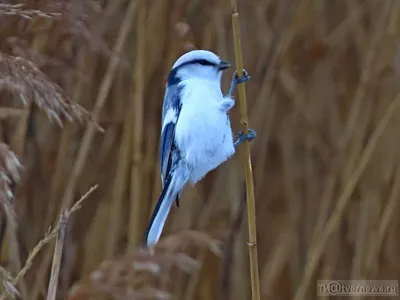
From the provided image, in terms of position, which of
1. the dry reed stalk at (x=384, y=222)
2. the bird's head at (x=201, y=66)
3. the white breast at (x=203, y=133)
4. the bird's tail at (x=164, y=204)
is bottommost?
the dry reed stalk at (x=384, y=222)

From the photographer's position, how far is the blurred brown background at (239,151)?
0.83 meters

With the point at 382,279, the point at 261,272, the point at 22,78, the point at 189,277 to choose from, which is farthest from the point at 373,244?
the point at 22,78

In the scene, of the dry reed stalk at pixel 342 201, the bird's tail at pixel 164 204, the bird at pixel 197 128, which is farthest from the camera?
the dry reed stalk at pixel 342 201

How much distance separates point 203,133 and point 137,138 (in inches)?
7.4

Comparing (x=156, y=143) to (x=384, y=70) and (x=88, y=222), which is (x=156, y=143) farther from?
(x=384, y=70)

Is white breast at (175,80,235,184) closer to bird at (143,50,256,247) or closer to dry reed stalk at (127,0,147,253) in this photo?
bird at (143,50,256,247)

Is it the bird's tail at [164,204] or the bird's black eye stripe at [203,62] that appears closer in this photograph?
the bird's tail at [164,204]

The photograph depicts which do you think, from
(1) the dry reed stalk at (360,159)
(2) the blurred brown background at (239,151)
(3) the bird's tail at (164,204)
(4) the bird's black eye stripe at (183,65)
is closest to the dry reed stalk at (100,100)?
(2) the blurred brown background at (239,151)

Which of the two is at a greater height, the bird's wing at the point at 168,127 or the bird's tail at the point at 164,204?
the bird's wing at the point at 168,127

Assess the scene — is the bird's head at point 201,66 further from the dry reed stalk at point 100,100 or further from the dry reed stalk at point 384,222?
the dry reed stalk at point 384,222

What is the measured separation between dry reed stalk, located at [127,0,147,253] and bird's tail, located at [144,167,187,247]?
0.57 ft

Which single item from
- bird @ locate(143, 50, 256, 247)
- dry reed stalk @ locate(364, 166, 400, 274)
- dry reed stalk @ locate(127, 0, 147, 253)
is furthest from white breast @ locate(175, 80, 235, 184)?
dry reed stalk @ locate(364, 166, 400, 274)

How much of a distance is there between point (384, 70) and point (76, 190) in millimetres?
546

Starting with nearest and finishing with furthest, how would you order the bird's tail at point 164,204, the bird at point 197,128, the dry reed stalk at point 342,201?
the bird's tail at point 164,204
the bird at point 197,128
the dry reed stalk at point 342,201
